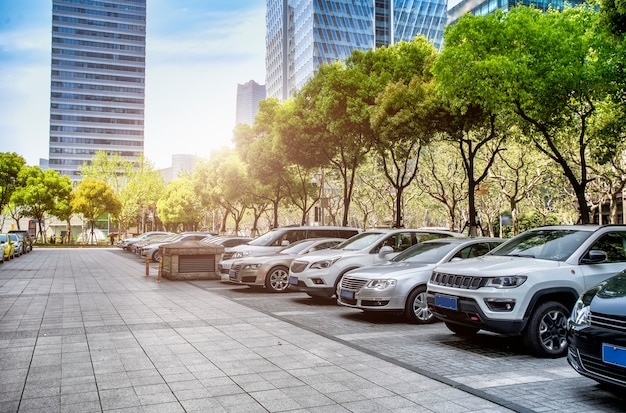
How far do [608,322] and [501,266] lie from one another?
2553mm

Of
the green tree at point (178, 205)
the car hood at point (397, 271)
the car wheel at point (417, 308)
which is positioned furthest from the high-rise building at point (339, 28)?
the car wheel at point (417, 308)

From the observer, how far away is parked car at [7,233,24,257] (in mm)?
33994

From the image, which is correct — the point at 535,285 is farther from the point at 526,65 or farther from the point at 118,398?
the point at 526,65

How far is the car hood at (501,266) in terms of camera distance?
23.7 feet

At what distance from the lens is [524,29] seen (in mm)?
14641

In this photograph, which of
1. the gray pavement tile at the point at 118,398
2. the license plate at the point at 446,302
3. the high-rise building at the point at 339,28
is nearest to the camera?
the gray pavement tile at the point at 118,398

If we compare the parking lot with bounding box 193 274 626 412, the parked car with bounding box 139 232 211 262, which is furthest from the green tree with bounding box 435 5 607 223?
the parked car with bounding box 139 232 211 262

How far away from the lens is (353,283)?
394 inches

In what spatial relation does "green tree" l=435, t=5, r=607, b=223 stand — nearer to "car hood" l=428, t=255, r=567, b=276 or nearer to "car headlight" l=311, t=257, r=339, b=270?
"car headlight" l=311, t=257, r=339, b=270

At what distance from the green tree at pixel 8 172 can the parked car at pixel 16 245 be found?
13.0 metres

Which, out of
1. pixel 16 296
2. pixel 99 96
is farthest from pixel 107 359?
pixel 99 96

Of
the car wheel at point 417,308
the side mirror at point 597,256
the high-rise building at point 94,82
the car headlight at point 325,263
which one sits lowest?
the car wheel at point 417,308

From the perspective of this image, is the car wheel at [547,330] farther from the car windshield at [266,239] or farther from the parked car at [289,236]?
the car windshield at [266,239]

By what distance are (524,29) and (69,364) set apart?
13463mm
